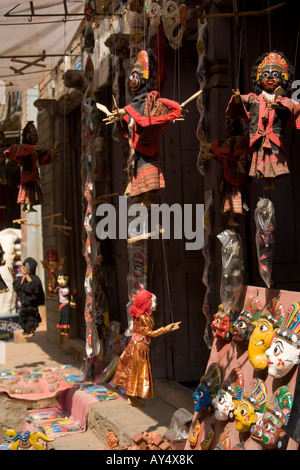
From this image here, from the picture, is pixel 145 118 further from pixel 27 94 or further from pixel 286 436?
pixel 27 94

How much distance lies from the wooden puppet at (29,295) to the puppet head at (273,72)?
17.1 feet

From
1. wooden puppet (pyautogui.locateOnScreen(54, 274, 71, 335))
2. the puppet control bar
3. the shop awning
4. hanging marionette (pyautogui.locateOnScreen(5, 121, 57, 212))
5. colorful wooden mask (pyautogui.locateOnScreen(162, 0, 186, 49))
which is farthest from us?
wooden puppet (pyautogui.locateOnScreen(54, 274, 71, 335))

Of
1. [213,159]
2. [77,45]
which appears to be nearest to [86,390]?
[213,159]

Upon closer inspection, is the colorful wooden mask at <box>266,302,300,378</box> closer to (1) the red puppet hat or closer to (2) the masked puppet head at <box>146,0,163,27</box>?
(1) the red puppet hat

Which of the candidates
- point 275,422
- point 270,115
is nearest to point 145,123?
point 270,115

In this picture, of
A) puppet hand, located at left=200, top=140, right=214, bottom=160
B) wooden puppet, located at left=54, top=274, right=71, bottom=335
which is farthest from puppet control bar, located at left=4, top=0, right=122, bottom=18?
wooden puppet, located at left=54, top=274, right=71, bottom=335

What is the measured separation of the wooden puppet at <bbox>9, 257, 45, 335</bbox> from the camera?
351 inches

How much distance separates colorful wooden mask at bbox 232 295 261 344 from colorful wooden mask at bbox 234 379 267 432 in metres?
0.33

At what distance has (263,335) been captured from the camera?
4.20m

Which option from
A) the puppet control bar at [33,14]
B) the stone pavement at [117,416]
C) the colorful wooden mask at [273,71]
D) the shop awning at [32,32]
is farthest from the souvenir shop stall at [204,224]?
the shop awning at [32,32]

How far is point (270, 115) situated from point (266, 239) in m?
0.83

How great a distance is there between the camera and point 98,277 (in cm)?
838

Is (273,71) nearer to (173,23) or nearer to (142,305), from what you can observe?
(173,23)

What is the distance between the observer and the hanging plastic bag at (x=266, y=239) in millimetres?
4438
